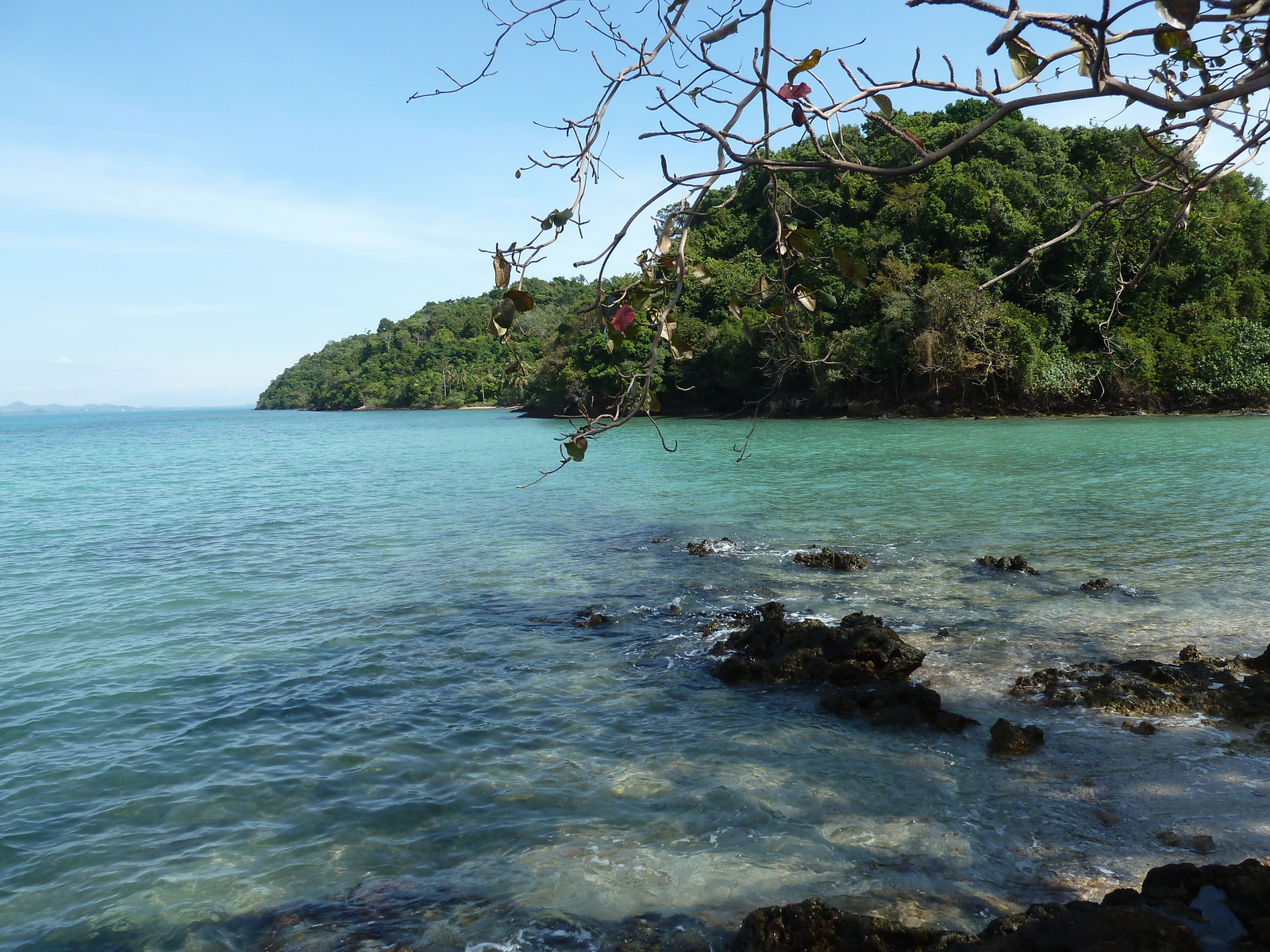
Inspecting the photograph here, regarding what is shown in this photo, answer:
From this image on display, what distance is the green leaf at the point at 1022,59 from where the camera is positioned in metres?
2.82

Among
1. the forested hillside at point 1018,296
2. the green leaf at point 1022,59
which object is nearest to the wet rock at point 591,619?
the green leaf at point 1022,59

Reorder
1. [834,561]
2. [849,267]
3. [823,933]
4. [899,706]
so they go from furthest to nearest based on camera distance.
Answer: [834,561], [899,706], [823,933], [849,267]

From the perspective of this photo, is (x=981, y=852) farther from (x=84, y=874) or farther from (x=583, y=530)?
(x=583, y=530)

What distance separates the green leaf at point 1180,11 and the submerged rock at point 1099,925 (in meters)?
2.87

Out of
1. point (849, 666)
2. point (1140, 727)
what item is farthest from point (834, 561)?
point (1140, 727)

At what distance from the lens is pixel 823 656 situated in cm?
684

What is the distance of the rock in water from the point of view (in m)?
6.55

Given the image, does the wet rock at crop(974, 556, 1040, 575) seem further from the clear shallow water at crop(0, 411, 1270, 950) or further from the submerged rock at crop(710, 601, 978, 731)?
the submerged rock at crop(710, 601, 978, 731)

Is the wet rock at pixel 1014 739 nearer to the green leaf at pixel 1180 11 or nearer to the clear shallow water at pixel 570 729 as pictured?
the clear shallow water at pixel 570 729

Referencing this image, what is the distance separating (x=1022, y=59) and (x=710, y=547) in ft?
33.0

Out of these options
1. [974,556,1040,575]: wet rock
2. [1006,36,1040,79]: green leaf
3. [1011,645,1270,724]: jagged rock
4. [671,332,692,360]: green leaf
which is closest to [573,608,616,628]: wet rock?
[1011,645,1270,724]: jagged rock

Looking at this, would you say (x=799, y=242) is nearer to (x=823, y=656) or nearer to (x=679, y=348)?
(x=679, y=348)

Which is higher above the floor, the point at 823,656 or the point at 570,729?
the point at 823,656

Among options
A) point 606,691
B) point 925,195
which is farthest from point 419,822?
point 925,195
